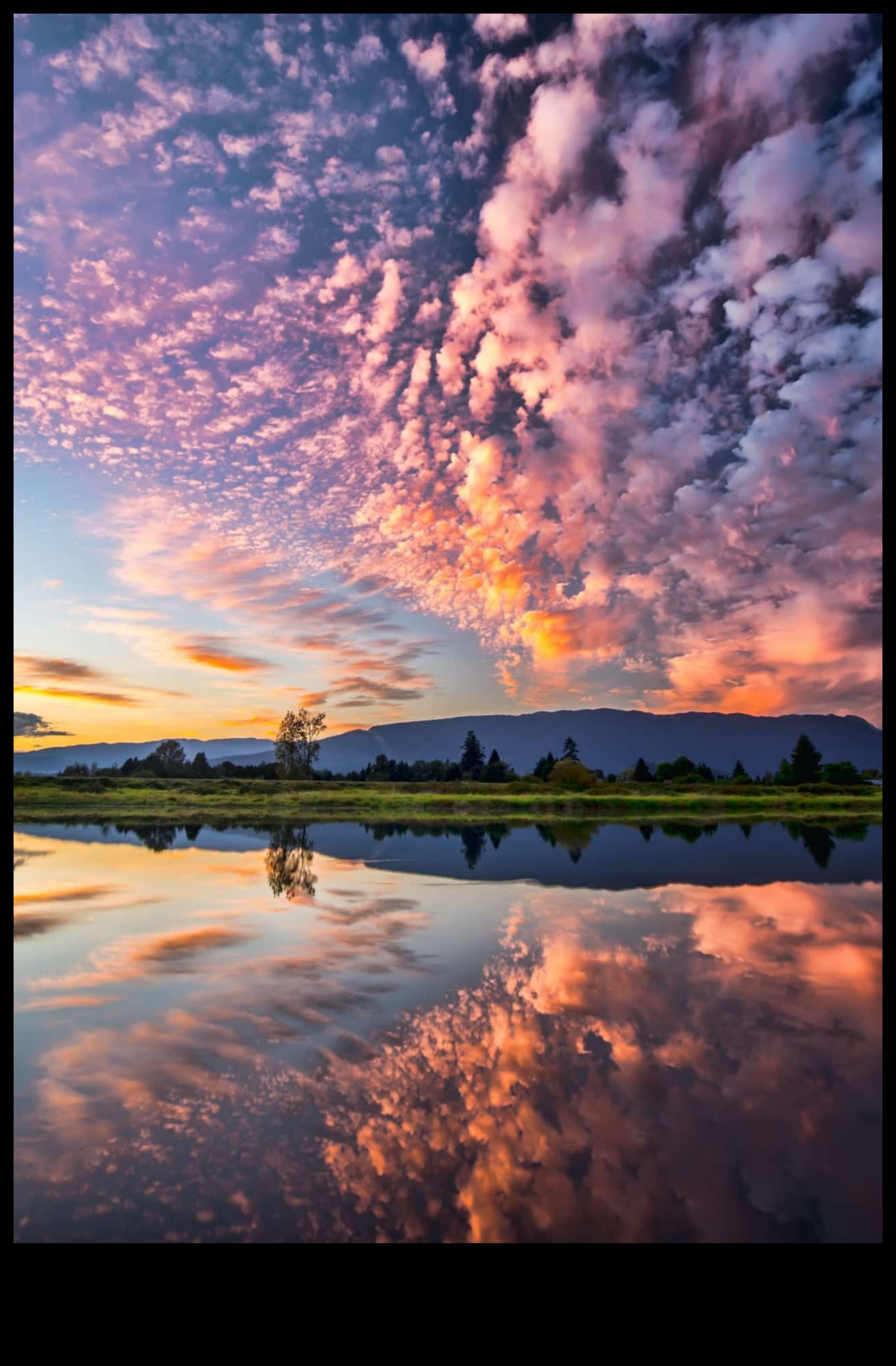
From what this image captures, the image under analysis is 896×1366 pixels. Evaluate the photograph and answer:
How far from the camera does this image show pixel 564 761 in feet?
273

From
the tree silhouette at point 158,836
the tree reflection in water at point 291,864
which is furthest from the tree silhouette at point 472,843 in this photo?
the tree silhouette at point 158,836

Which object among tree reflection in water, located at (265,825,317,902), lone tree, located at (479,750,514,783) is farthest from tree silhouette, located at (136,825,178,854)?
lone tree, located at (479,750,514,783)

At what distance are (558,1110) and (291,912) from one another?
10.9 meters

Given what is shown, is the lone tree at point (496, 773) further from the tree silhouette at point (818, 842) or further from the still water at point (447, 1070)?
the still water at point (447, 1070)

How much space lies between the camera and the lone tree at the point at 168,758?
89.8 meters

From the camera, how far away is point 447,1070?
7281 mm

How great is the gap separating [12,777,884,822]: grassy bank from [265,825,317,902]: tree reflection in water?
11116 mm

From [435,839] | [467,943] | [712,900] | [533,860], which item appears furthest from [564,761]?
[467,943]

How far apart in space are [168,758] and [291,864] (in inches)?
3182

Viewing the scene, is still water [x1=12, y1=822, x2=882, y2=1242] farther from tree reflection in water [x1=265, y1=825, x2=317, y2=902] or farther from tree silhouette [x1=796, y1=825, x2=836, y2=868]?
tree silhouette [x1=796, y1=825, x2=836, y2=868]
